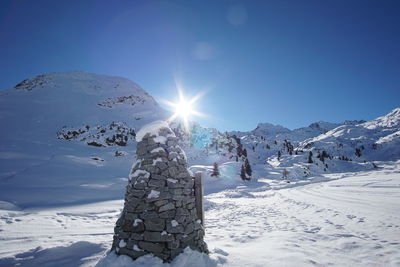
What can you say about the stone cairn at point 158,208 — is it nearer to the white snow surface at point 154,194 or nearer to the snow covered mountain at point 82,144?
the white snow surface at point 154,194

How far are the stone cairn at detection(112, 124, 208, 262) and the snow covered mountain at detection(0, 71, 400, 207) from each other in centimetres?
1542

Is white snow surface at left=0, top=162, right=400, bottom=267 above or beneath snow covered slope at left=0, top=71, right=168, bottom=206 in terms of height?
beneath

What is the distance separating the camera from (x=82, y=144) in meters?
40.7

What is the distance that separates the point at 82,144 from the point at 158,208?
140ft

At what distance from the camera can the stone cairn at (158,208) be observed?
15.6 feet

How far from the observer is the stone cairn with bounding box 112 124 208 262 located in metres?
4.75

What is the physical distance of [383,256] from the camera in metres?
5.69

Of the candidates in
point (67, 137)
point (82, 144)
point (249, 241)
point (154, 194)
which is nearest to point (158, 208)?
point (154, 194)

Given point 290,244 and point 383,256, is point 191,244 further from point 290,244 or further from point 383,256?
point 383,256

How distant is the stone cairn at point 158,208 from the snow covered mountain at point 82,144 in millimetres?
15421

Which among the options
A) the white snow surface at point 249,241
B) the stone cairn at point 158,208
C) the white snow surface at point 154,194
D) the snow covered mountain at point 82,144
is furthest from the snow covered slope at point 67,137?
the white snow surface at point 154,194

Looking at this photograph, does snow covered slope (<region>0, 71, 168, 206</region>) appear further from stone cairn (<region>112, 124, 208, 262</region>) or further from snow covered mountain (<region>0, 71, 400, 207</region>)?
stone cairn (<region>112, 124, 208, 262</region>)

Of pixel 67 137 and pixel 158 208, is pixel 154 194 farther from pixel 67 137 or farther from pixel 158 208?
pixel 67 137

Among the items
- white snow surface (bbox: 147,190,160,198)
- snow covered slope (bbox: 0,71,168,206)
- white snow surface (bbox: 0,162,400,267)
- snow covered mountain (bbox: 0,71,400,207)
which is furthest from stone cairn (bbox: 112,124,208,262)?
snow covered slope (bbox: 0,71,168,206)
